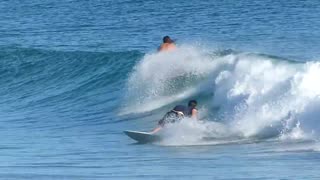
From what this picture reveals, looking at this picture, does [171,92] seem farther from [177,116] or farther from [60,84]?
[60,84]

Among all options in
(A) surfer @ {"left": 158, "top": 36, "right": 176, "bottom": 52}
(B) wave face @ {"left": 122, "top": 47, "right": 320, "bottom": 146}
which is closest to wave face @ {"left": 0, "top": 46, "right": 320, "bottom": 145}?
(B) wave face @ {"left": 122, "top": 47, "right": 320, "bottom": 146}

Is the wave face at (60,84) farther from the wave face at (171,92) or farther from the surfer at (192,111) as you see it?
the surfer at (192,111)

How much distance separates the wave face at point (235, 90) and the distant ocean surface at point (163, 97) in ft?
0.11

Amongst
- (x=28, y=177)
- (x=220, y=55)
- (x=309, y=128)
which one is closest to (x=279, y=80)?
(x=309, y=128)

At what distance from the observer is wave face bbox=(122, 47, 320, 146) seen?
76.3 feet

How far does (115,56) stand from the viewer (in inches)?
1487

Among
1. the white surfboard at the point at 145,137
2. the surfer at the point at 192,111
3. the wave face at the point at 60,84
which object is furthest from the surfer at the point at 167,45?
the white surfboard at the point at 145,137

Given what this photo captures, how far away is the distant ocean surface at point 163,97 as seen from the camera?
2009 cm

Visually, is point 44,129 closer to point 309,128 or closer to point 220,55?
point 220,55

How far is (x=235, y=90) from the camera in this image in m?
26.3

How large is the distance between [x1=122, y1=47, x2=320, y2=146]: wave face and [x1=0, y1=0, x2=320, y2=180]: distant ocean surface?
0.03m

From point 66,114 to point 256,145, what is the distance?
9347 millimetres

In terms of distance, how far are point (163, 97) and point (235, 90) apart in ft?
13.0

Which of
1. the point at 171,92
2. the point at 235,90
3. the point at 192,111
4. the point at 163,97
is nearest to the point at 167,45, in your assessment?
the point at 171,92
